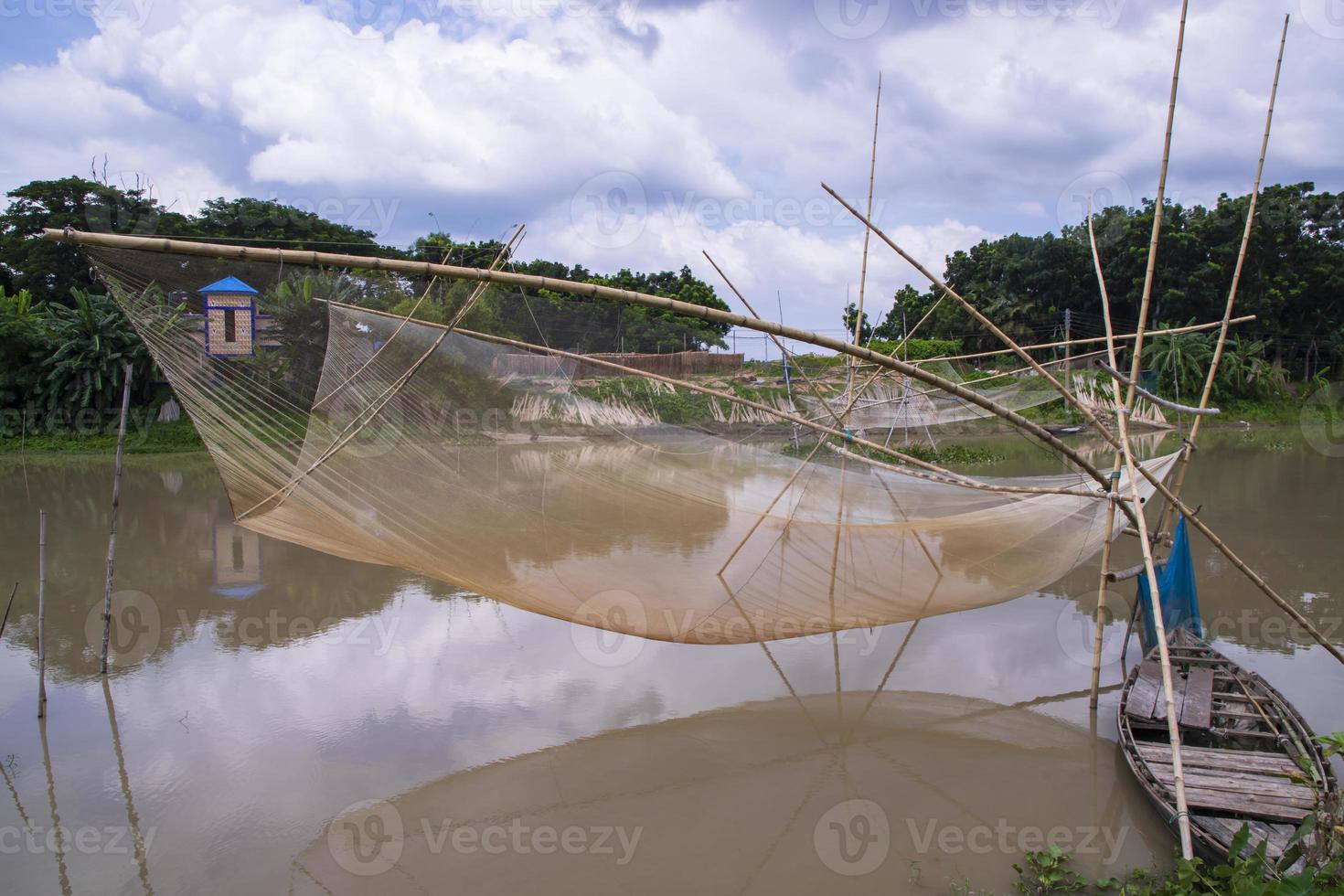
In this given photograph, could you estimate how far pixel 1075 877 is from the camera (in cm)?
269

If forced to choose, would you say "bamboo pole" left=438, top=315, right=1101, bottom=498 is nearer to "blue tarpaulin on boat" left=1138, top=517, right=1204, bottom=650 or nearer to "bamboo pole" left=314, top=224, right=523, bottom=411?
"bamboo pole" left=314, top=224, right=523, bottom=411

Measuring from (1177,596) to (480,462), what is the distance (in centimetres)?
353

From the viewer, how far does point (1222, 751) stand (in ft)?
10.3

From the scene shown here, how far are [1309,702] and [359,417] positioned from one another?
14.9 feet

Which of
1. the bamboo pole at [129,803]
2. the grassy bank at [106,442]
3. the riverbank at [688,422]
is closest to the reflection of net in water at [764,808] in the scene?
the bamboo pole at [129,803]

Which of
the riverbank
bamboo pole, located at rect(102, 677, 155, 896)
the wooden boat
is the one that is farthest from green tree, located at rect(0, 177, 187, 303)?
the wooden boat

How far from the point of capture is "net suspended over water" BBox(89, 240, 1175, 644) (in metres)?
3.43

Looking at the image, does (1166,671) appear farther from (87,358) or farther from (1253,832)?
(87,358)

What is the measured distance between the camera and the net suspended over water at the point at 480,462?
3.43 meters

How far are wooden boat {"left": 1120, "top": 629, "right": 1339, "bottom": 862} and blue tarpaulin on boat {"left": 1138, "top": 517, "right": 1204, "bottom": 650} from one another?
10 cm

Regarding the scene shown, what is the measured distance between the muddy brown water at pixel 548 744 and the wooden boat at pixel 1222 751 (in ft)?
0.70

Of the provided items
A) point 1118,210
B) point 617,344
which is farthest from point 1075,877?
point 1118,210

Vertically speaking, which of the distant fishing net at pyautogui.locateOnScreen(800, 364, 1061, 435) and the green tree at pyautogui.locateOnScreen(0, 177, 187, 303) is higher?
the green tree at pyautogui.locateOnScreen(0, 177, 187, 303)

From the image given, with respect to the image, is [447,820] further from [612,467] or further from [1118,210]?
[1118,210]
